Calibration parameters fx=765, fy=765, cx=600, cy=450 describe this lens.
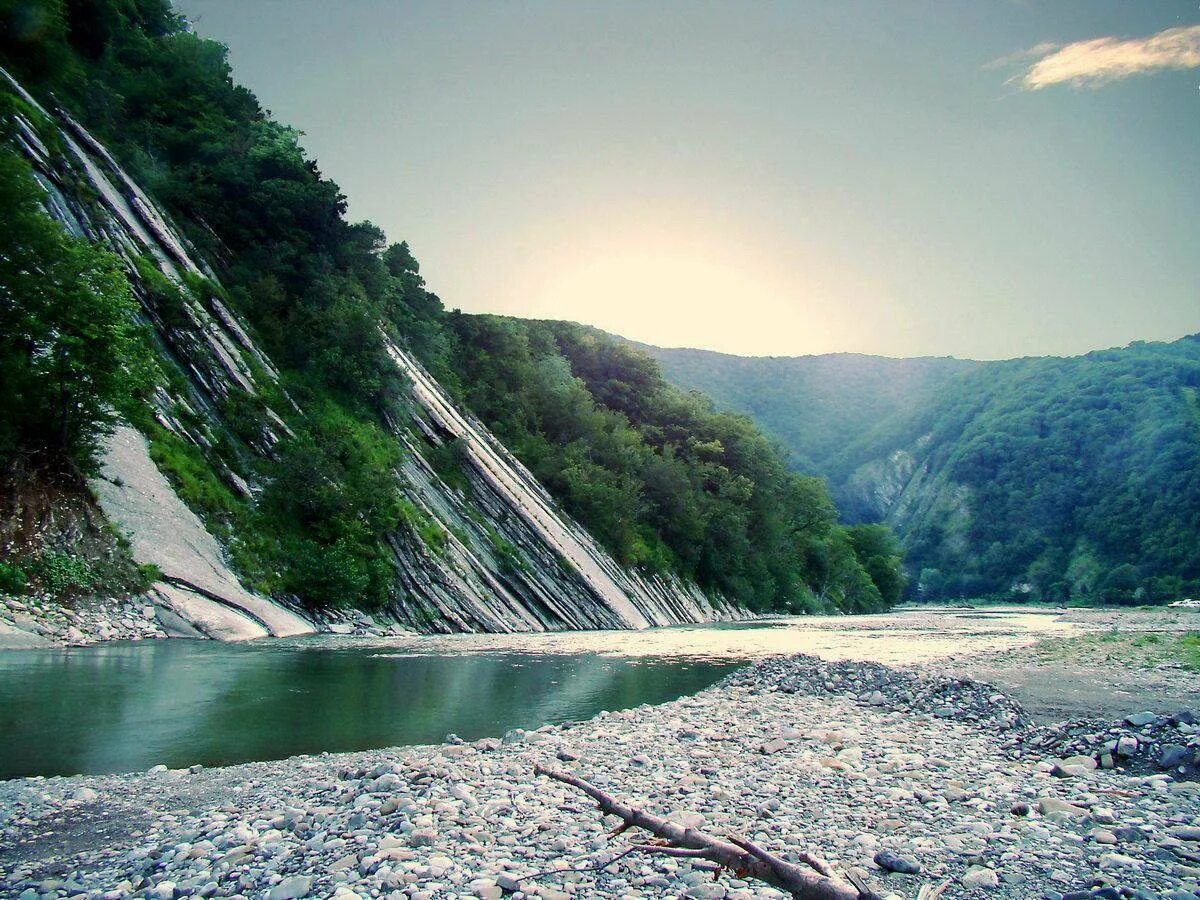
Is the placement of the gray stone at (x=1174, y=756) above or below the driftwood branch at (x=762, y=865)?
below

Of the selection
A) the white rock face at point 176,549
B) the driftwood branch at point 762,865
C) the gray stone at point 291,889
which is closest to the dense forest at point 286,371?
the white rock face at point 176,549

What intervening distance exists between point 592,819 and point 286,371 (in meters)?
40.0

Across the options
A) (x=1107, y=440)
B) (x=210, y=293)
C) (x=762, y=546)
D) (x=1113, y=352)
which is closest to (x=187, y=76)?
(x=210, y=293)

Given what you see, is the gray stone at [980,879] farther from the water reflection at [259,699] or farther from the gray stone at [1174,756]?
the water reflection at [259,699]

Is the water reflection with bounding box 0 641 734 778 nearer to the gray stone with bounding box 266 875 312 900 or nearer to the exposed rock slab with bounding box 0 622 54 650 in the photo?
the exposed rock slab with bounding box 0 622 54 650

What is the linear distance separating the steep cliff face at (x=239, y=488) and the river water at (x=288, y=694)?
436 centimetres

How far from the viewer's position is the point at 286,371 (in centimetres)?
4231

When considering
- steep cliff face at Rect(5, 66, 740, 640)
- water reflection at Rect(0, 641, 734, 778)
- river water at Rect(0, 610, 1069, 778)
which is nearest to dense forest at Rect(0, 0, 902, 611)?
steep cliff face at Rect(5, 66, 740, 640)

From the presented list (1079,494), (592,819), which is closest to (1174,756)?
(592,819)

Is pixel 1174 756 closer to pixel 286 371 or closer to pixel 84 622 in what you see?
pixel 84 622

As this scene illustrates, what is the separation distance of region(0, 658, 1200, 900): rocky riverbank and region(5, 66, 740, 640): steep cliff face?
1800 cm

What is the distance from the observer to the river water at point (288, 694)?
10734 millimetres

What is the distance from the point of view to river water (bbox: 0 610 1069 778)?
1073 centimetres

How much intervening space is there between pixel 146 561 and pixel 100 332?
7.23 meters
